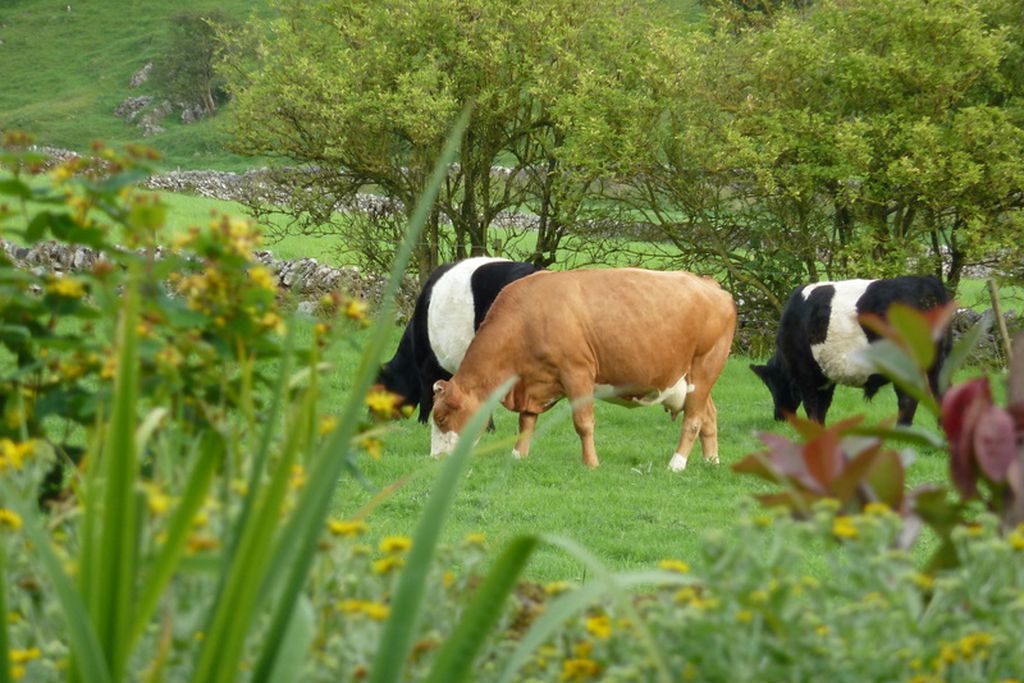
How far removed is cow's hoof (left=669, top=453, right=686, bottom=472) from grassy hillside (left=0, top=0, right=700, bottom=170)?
50.4 metres

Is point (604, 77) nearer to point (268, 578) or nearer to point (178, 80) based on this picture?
point (268, 578)

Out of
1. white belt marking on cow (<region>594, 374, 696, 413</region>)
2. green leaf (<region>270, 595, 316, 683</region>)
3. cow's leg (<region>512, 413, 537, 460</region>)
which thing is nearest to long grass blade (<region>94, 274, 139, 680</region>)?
green leaf (<region>270, 595, 316, 683</region>)

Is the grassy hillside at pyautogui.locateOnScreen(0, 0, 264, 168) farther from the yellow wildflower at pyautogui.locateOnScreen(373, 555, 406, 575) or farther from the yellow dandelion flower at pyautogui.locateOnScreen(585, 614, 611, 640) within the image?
the yellow dandelion flower at pyautogui.locateOnScreen(585, 614, 611, 640)

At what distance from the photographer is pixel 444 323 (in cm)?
1393

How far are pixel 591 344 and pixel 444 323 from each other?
7.75 ft

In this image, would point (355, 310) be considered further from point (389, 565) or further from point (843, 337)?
point (843, 337)

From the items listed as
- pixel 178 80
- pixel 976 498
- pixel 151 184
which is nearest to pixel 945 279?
pixel 976 498

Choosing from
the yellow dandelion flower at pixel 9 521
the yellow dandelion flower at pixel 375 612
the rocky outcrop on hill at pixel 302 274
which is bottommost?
the rocky outcrop on hill at pixel 302 274

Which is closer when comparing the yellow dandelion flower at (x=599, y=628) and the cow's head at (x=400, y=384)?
the yellow dandelion flower at (x=599, y=628)

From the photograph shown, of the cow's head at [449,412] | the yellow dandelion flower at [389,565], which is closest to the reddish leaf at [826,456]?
the yellow dandelion flower at [389,565]

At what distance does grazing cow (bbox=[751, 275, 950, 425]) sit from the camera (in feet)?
43.2

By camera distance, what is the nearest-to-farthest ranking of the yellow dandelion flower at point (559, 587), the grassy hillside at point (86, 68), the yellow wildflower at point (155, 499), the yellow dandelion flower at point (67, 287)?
the yellow wildflower at point (155, 499)
the yellow dandelion flower at point (559, 587)
the yellow dandelion flower at point (67, 287)
the grassy hillside at point (86, 68)

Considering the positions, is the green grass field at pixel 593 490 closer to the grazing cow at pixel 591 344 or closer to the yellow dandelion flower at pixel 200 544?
the grazing cow at pixel 591 344

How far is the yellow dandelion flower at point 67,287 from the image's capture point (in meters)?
3.45
